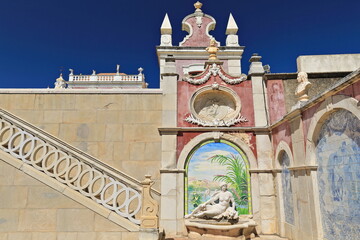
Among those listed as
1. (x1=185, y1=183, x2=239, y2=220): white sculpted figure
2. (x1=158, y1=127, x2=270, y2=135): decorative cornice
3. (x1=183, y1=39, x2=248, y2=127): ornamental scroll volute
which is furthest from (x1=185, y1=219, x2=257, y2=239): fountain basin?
(x1=183, y1=39, x2=248, y2=127): ornamental scroll volute

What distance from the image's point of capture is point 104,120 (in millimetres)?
9656

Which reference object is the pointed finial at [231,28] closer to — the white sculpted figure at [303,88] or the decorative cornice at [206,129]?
the decorative cornice at [206,129]

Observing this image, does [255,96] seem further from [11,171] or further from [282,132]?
[11,171]

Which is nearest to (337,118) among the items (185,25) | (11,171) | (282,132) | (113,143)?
(282,132)

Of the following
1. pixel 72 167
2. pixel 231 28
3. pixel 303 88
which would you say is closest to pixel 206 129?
pixel 303 88

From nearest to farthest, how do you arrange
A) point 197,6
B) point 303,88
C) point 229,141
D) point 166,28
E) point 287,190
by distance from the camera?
1. point 303,88
2. point 287,190
3. point 229,141
4. point 197,6
5. point 166,28

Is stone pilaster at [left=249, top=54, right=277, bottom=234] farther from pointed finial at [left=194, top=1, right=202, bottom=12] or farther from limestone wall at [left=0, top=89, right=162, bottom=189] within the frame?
pointed finial at [left=194, top=1, right=202, bottom=12]

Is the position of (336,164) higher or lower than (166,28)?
lower

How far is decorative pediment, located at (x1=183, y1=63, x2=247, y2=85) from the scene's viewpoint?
9867 mm

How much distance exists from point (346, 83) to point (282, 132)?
3.53m

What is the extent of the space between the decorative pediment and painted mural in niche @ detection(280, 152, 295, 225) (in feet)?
10.7

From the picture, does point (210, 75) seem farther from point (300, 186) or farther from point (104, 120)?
point (300, 186)

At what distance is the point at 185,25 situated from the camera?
16.1 meters

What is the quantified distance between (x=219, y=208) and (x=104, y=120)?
16.8ft
